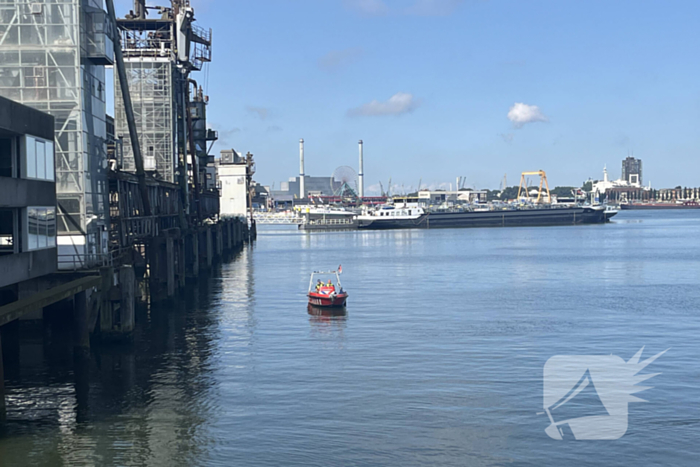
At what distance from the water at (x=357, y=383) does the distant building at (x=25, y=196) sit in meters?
5.65

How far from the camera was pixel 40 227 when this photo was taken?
33.3m

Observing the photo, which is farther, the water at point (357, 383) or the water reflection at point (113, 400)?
the water at point (357, 383)

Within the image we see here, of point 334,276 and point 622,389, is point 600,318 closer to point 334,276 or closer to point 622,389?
point 622,389

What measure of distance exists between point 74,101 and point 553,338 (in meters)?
31.1

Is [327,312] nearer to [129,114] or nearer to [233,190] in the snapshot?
[129,114]

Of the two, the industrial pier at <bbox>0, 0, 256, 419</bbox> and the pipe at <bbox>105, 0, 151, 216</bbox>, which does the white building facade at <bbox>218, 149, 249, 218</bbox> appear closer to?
the industrial pier at <bbox>0, 0, 256, 419</bbox>

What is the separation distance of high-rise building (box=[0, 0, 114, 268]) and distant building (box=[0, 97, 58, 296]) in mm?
4736

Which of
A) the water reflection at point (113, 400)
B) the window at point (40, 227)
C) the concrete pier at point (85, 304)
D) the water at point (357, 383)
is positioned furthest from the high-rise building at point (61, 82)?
the water at point (357, 383)

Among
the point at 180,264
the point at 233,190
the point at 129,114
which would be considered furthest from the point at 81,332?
the point at 233,190

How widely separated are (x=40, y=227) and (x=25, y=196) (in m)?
2.37

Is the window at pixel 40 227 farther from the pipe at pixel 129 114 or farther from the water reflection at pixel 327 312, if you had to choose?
the water reflection at pixel 327 312

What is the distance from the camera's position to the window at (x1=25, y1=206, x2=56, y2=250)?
105 feet

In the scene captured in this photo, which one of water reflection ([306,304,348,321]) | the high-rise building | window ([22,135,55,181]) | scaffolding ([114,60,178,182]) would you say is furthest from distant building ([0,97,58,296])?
scaffolding ([114,60,178,182])

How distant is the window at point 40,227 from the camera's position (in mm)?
32094
